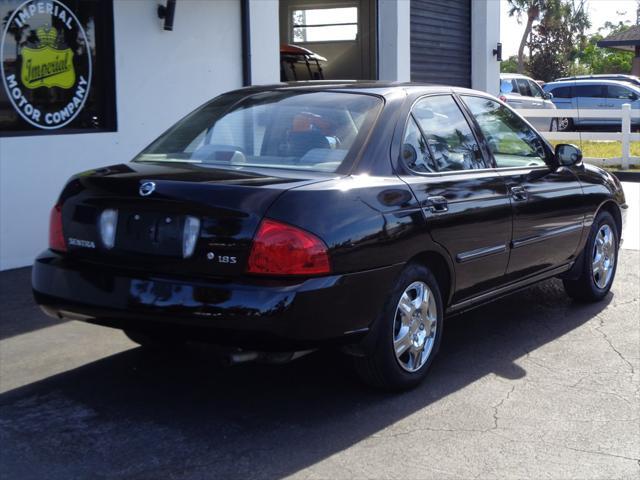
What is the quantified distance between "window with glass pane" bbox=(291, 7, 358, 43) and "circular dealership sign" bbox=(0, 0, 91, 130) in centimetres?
745

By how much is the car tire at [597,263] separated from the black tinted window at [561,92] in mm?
22897

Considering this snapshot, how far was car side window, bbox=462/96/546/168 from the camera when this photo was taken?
5.96 metres

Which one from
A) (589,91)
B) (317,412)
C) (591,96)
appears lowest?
(317,412)

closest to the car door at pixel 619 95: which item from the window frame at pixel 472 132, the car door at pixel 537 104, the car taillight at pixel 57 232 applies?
the car door at pixel 537 104

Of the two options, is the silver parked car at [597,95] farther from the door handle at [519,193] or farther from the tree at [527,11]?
the tree at [527,11]

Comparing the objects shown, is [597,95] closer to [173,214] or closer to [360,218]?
[360,218]

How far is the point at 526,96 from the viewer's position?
28719mm

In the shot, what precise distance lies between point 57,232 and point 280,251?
1.40m

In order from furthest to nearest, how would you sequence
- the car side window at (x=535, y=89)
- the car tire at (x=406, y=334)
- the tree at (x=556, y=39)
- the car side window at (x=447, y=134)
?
the tree at (x=556, y=39)
the car side window at (x=535, y=89)
the car side window at (x=447, y=134)
the car tire at (x=406, y=334)

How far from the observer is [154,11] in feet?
30.6

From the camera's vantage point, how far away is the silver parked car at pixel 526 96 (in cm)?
2602

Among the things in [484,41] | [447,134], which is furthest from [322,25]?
[447,134]

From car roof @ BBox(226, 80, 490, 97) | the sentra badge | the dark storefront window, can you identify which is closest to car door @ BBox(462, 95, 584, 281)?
car roof @ BBox(226, 80, 490, 97)

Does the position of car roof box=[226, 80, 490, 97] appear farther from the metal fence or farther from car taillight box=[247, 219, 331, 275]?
the metal fence
